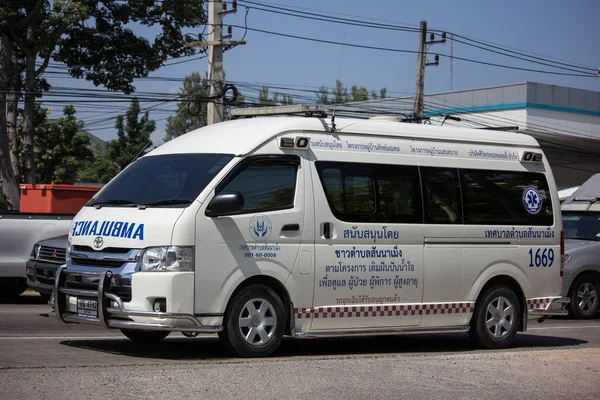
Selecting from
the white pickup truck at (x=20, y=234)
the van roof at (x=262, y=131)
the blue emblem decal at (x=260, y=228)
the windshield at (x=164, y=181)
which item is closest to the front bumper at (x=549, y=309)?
the van roof at (x=262, y=131)

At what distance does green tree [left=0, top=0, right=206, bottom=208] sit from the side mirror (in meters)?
20.2

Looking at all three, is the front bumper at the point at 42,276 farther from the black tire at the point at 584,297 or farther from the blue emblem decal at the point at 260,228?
the black tire at the point at 584,297

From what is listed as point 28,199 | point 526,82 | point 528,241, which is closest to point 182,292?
point 528,241

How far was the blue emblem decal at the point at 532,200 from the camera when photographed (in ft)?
38.8

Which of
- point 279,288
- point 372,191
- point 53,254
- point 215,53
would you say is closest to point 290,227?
point 279,288

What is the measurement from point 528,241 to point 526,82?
2809 cm

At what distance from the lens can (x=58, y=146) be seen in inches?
1941

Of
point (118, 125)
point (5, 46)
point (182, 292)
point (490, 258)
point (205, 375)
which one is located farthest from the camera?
point (118, 125)

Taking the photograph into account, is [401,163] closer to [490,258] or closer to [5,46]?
[490,258]

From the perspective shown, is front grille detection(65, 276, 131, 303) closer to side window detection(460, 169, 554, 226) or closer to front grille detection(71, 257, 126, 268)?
front grille detection(71, 257, 126, 268)

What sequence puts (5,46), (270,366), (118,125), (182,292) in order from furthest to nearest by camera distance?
(118,125) < (5,46) < (182,292) < (270,366)

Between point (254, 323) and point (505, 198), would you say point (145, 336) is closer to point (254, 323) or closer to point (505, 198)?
point (254, 323)

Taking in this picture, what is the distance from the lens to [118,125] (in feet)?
205

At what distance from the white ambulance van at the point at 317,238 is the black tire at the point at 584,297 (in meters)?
Answer: 4.44
